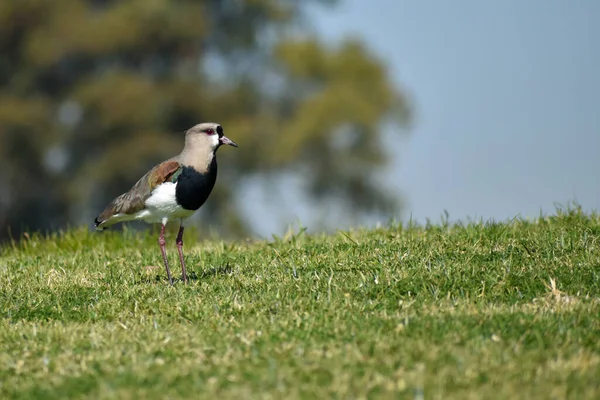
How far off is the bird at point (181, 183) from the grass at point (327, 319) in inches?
29.0

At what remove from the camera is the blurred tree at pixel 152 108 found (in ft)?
112

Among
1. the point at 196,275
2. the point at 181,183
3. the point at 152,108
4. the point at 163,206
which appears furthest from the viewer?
the point at 152,108

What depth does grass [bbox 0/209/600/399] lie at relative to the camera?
5.77 meters

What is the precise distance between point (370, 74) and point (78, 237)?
24.6 metres

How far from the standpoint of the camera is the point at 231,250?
11609mm

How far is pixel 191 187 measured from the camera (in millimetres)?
9836

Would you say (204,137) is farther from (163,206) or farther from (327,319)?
(327,319)

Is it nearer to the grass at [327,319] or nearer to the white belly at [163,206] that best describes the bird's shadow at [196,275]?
the grass at [327,319]

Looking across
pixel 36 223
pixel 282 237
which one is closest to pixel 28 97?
pixel 36 223

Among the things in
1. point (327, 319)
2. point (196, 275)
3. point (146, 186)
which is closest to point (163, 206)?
point (146, 186)

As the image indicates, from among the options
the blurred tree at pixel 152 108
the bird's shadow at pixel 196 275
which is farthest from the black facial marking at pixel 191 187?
the blurred tree at pixel 152 108

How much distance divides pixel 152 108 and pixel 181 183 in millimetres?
24878

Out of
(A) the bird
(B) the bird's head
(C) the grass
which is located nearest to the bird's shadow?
(C) the grass

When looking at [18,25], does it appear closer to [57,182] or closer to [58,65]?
[58,65]
